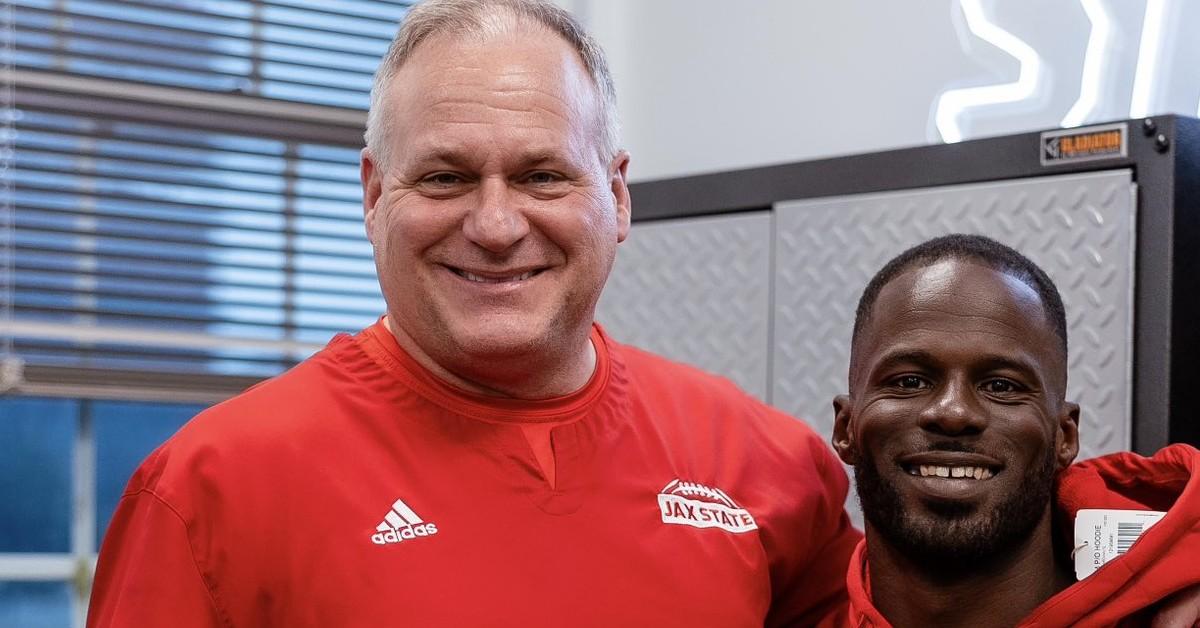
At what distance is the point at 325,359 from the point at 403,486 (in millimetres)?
207

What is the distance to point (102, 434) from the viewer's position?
5.39 meters

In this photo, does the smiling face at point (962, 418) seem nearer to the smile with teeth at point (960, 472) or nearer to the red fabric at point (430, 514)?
the smile with teeth at point (960, 472)

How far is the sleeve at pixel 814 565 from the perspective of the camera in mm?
1742

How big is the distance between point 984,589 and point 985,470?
146 millimetres

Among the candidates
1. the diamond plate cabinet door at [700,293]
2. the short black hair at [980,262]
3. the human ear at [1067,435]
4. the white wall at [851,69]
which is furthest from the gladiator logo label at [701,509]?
the white wall at [851,69]

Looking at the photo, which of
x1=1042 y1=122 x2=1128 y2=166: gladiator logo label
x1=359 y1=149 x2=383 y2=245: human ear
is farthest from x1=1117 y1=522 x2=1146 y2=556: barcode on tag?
x1=359 y1=149 x2=383 y2=245: human ear

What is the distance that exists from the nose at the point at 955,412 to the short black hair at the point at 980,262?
14 centimetres

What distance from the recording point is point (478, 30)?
152 centimetres

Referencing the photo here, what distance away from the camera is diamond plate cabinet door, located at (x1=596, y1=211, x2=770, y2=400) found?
7.57 ft

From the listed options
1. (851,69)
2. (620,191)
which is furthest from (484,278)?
(851,69)

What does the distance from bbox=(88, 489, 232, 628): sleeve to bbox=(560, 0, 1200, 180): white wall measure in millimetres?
1818

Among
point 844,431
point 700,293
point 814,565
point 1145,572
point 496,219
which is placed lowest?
point 814,565

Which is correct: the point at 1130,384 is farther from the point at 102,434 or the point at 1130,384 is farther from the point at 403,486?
the point at 102,434

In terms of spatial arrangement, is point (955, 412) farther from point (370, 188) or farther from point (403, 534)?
point (370, 188)
